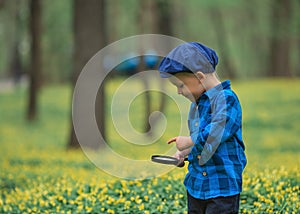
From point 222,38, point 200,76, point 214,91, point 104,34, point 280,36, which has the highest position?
point 222,38

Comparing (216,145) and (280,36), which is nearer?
(216,145)

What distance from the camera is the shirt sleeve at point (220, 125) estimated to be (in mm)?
3195

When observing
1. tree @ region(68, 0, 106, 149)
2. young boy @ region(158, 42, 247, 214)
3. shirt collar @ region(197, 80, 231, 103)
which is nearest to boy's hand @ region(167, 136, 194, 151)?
young boy @ region(158, 42, 247, 214)

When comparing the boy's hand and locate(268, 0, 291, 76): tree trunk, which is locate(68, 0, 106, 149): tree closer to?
the boy's hand

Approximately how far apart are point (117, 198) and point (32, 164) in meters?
5.25

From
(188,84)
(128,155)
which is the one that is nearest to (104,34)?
(128,155)

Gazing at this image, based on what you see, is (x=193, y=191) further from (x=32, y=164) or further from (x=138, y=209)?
(x=32, y=164)

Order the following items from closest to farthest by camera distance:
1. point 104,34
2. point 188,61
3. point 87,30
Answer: point 188,61 → point 87,30 → point 104,34

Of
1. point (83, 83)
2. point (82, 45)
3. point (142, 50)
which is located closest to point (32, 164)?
point (83, 83)

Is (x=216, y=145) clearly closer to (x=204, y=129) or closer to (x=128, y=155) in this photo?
(x=204, y=129)

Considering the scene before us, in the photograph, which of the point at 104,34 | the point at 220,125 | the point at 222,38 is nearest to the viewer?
the point at 220,125

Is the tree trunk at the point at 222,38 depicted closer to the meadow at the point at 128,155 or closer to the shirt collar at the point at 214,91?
the meadow at the point at 128,155

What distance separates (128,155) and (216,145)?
747 centimetres

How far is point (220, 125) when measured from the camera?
3197mm
